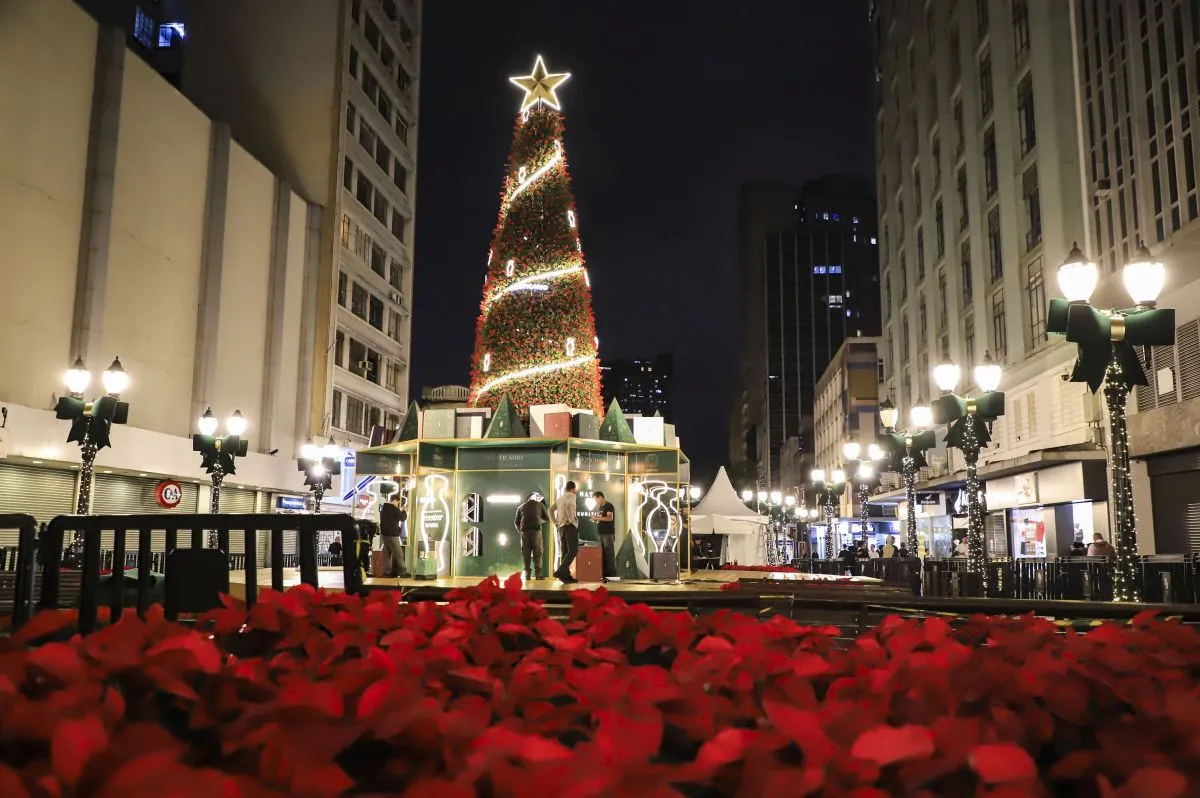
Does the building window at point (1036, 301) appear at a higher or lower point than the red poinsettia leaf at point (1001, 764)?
higher

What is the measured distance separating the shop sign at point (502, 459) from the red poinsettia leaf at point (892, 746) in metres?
17.7

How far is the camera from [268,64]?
169 feet

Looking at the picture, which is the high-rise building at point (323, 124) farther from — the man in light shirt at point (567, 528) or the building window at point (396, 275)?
the man in light shirt at point (567, 528)

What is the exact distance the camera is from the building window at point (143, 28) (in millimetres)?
56594

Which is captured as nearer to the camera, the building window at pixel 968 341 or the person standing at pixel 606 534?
the person standing at pixel 606 534

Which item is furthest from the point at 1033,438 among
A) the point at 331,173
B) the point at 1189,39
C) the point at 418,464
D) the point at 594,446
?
the point at 331,173

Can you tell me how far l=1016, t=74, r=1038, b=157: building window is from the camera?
33969mm

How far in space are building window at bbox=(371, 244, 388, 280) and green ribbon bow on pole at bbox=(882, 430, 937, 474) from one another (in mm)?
40881

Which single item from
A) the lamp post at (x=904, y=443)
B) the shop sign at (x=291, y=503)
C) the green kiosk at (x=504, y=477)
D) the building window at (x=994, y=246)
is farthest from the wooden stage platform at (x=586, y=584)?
the shop sign at (x=291, y=503)

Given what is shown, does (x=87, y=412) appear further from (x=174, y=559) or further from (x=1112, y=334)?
(x=1112, y=334)

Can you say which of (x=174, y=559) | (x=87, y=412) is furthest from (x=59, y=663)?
(x=87, y=412)

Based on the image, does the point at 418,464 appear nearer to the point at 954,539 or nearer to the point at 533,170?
the point at 533,170

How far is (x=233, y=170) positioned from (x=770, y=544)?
3621 centimetres

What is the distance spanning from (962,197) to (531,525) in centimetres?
3193
